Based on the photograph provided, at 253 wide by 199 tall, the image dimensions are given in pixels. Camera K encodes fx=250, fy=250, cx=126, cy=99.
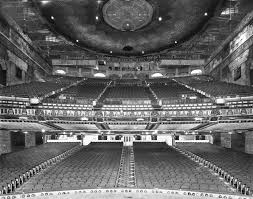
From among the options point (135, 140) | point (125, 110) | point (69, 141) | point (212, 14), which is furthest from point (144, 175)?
point (69, 141)

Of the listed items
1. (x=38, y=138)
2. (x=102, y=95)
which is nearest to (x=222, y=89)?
(x=102, y=95)

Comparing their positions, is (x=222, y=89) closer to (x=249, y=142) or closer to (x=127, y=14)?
(x=249, y=142)

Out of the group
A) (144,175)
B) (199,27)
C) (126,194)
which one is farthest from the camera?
(199,27)

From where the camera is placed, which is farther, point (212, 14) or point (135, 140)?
point (135, 140)

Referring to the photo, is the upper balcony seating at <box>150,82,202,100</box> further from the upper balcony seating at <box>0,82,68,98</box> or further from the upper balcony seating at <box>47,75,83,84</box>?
the upper balcony seating at <box>0,82,68,98</box>

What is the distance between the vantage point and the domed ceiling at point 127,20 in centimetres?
1661

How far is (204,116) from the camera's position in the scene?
16188 millimetres

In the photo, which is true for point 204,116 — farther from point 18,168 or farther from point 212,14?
point 18,168

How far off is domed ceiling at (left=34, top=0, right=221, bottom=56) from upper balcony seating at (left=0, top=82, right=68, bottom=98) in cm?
456

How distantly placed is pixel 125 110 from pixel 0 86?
27.4ft

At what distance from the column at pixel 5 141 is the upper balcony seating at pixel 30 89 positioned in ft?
8.79

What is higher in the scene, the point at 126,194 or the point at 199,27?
the point at 199,27

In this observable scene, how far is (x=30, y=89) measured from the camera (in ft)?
62.6

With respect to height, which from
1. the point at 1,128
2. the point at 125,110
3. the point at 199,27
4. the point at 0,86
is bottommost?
the point at 1,128
